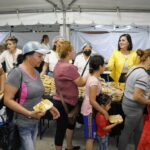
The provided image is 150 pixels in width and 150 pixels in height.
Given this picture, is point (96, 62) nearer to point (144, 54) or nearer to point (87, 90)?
point (87, 90)

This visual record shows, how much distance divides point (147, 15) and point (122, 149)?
3.80 metres

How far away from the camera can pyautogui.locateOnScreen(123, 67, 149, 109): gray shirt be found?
3.21 metres

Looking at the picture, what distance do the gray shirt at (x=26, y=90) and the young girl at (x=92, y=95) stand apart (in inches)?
33.3

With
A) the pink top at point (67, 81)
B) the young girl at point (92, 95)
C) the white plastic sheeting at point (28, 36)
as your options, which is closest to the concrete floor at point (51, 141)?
the young girl at point (92, 95)

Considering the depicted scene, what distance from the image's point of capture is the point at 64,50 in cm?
348

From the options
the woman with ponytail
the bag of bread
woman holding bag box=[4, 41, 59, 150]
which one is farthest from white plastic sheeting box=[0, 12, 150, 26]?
the bag of bread

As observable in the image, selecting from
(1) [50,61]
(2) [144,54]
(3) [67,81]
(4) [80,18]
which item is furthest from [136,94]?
(4) [80,18]

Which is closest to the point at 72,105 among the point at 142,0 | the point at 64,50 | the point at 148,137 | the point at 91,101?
the point at 91,101

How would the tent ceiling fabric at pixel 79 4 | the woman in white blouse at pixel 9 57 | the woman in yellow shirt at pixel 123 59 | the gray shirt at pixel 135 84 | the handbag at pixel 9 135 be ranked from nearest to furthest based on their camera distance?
the handbag at pixel 9 135
the gray shirt at pixel 135 84
the woman in yellow shirt at pixel 123 59
the woman in white blouse at pixel 9 57
the tent ceiling fabric at pixel 79 4

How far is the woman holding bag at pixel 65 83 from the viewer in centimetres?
344

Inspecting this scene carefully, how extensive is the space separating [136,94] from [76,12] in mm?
4060

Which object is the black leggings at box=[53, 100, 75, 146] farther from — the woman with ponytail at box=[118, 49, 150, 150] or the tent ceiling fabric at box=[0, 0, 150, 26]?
the tent ceiling fabric at box=[0, 0, 150, 26]

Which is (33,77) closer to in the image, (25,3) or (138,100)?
(138,100)

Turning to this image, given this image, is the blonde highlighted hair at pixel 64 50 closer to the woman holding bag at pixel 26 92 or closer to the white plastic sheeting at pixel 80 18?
the woman holding bag at pixel 26 92
